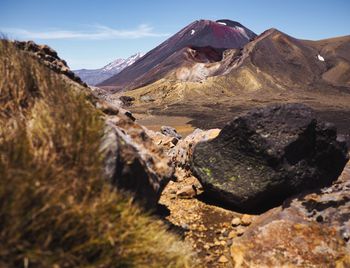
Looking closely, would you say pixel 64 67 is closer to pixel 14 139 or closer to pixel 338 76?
pixel 14 139

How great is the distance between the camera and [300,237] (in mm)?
6230

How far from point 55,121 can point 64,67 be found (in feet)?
10.5

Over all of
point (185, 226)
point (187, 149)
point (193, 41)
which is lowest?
point (185, 226)

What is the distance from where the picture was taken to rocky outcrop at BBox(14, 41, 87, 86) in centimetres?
669

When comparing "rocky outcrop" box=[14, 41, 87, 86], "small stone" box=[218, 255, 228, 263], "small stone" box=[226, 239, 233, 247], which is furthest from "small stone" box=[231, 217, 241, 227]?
"rocky outcrop" box=[14, 41, 87, 86]

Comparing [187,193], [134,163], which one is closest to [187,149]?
[187,193]

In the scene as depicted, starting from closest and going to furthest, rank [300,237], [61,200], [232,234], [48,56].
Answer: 1. [61,200]
2. [300,237]
3. [232,234]
4. [48,56]

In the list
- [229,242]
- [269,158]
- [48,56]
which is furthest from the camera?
[269,158]

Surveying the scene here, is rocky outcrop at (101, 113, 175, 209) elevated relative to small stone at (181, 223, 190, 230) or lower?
elevated

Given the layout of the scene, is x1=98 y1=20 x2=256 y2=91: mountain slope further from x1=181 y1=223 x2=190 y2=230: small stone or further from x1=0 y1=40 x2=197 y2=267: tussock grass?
x1=0 y1=40 x2=197 y2=267: tussock grass

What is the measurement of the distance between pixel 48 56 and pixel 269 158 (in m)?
4.41

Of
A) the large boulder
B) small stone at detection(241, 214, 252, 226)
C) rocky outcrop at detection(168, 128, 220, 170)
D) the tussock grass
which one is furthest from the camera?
rocky outcrop at detection(168, 128, 220, 170)

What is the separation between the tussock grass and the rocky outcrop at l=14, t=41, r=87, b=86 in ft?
7.10

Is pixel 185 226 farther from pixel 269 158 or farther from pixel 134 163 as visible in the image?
pixel 134 163
